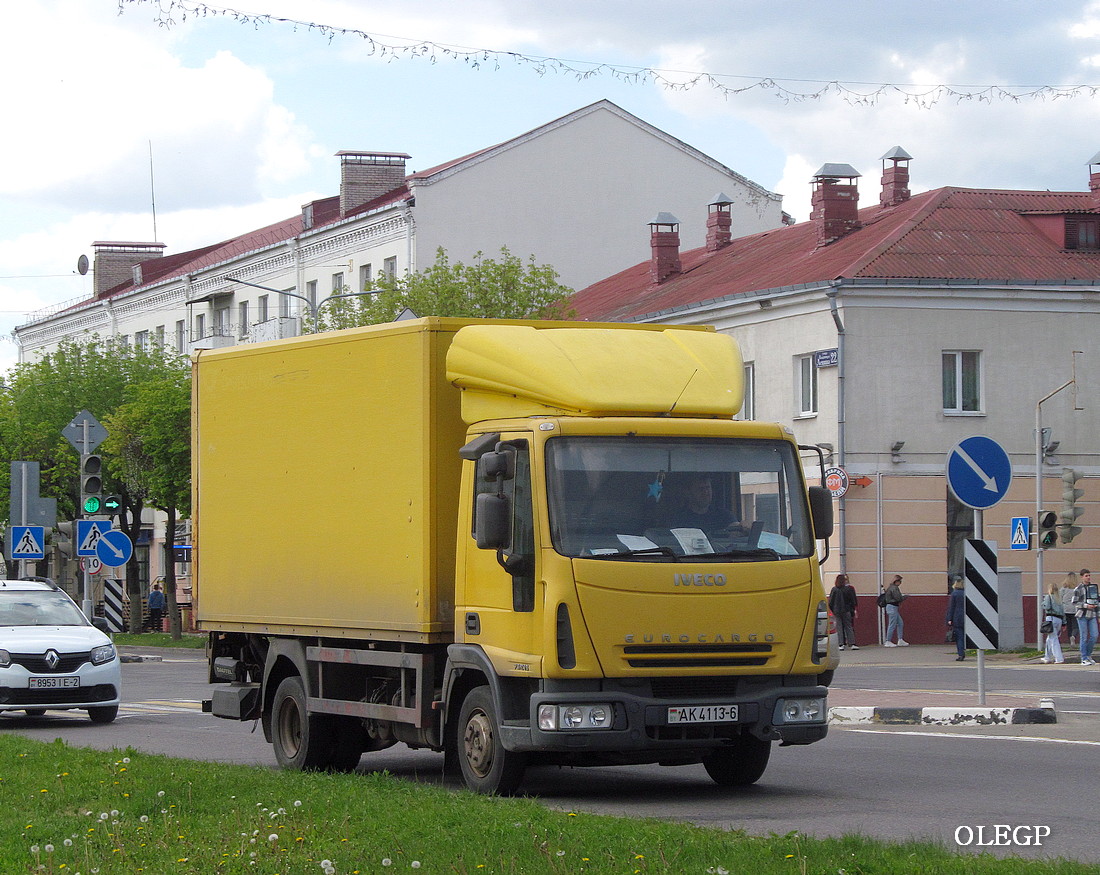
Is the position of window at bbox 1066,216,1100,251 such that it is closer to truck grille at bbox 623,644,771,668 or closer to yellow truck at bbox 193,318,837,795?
yellow truck at bbox 193,318,837,795

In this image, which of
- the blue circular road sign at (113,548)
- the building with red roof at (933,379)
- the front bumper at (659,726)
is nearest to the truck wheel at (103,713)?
the front bumper at (659,726)

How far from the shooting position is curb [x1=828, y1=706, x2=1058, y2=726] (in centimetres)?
1778

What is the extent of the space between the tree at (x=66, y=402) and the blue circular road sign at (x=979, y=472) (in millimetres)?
39240

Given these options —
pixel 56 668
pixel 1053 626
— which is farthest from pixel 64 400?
pixel 56 668

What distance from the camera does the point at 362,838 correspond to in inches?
351

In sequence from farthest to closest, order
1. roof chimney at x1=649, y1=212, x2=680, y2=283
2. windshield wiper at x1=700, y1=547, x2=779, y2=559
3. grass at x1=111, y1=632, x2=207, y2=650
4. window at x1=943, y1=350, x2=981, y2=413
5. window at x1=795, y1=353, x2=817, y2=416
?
1. roof chimney at x1=649, y1=212, x2=680, y2=283
2. grass at x1=111, y1=632, x2=207, y2=650
3. window at x1=795, y1=353, x2=817, y2=416
4. window at x1=943, y1=350, x2=981, y2=413
5. windshield wiper at x1=700, y1=547, x2=779, y2=559

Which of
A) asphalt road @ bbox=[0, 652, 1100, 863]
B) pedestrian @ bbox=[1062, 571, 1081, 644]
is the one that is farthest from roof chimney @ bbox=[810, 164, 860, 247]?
asphalt road @ bbox=[0, 652, 1100, 863]

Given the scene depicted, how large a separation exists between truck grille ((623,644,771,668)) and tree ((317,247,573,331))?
28648 mm

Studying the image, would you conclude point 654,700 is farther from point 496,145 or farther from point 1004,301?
point 496,145

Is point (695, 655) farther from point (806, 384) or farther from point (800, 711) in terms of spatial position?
point (806, 384)

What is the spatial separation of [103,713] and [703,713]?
1166cm

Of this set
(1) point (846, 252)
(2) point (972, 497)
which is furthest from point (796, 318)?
(2) point (972, 497)

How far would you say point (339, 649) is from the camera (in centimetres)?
1316

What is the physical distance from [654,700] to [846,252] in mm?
31214
